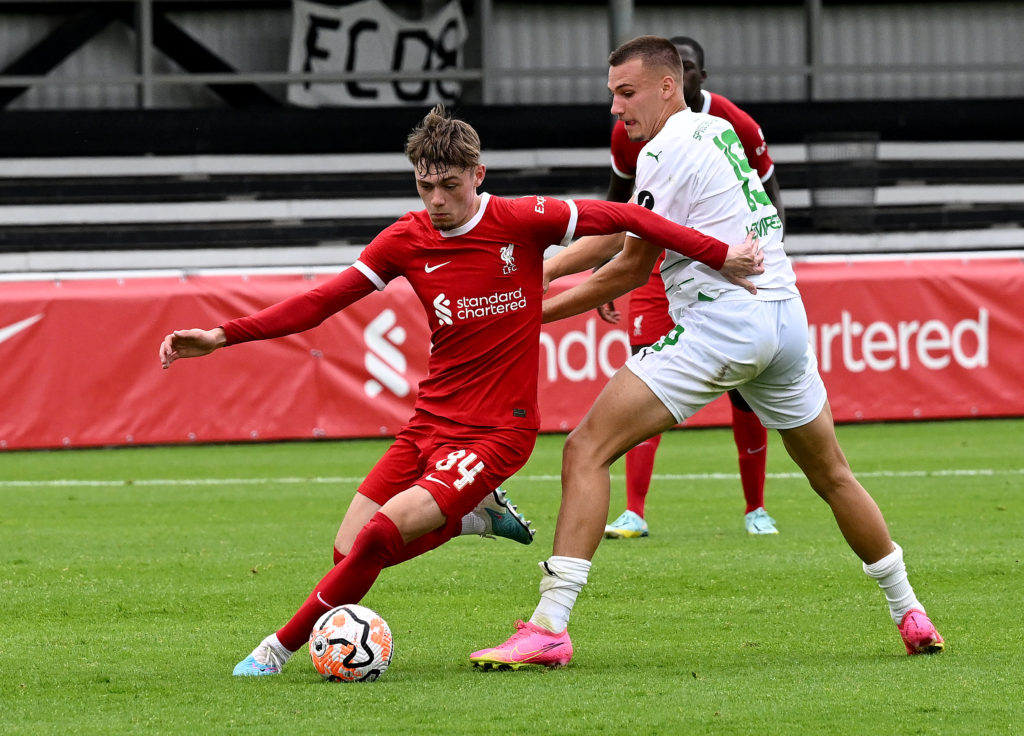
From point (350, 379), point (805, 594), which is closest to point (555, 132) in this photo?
point (350, 379)

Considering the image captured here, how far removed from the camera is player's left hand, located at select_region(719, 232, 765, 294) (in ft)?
16.6

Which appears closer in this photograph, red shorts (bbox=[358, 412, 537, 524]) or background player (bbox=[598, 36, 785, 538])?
red shorts (bbox=[358, 412, 537, 524])

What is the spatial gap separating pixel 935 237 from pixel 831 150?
180 centimetres

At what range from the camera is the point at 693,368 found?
16.7 ft

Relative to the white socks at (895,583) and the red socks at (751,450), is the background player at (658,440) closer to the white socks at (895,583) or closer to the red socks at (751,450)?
the red socks at (751,450)

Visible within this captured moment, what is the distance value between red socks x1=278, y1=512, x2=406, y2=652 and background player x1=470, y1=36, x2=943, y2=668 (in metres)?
0.45

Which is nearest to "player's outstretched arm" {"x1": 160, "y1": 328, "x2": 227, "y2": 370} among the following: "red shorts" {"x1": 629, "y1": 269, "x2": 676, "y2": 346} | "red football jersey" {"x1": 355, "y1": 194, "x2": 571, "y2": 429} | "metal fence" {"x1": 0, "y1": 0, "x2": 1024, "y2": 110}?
"red football jersey" {"x1": 355, "y1": 194, "x2": 571, "y2": 429}

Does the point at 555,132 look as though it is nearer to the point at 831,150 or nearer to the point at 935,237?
the point at 831,150

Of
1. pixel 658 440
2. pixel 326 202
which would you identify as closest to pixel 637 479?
pixel 658 440

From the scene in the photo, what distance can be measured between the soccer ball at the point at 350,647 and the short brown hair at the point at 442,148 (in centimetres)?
144

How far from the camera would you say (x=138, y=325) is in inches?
532

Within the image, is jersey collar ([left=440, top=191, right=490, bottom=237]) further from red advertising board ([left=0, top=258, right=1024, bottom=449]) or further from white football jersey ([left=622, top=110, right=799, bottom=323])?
red advertising board ([left=0, top=258, right=1024, bottom=449])

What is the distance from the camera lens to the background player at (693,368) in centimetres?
502

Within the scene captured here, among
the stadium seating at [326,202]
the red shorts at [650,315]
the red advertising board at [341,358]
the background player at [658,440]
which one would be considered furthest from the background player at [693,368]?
the stadium seating at [326,202]
